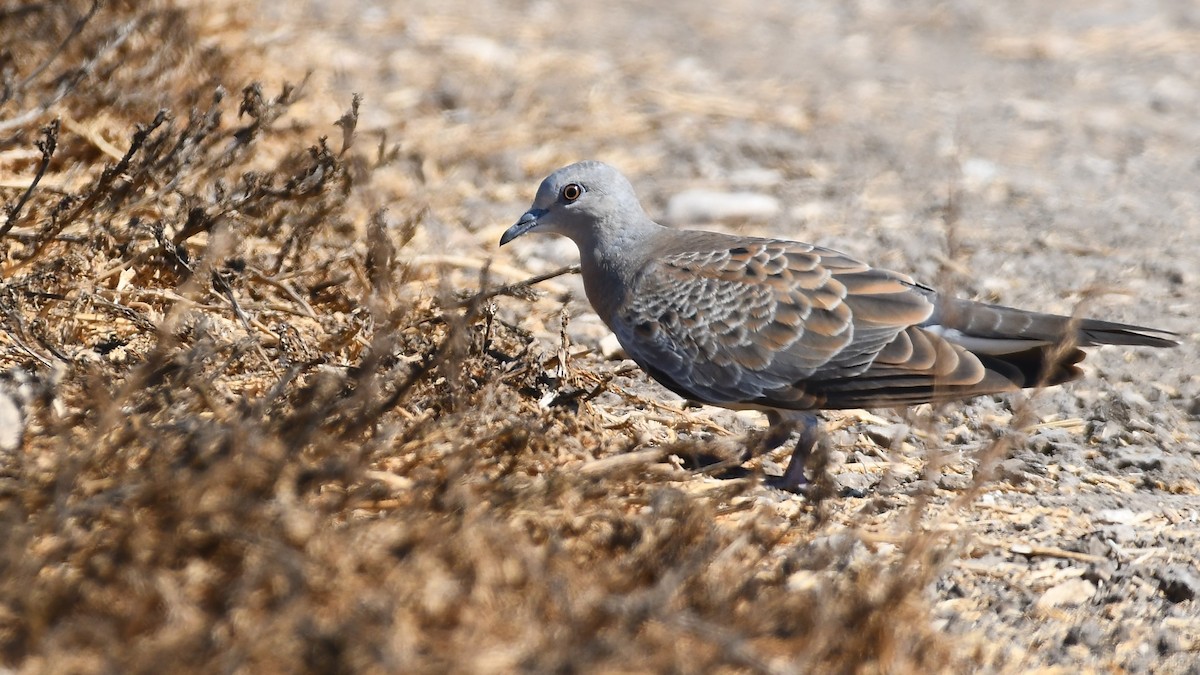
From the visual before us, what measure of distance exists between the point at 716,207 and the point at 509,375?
263cm

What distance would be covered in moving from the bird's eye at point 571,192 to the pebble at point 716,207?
1.71m

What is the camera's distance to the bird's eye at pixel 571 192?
475 centimetres

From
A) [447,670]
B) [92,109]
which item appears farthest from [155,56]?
[447,670]

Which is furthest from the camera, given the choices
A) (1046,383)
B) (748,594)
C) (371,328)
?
(371,328)

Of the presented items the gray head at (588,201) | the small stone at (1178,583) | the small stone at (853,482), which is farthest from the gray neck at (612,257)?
the small stone at (1178,583)

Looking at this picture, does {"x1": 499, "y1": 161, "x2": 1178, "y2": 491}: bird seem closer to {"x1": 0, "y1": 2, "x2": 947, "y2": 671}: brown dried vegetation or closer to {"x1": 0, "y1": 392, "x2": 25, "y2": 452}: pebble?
{"x1": 0, "y1": 2, "x2": 947, "y2": 671}: brown dried vegetation

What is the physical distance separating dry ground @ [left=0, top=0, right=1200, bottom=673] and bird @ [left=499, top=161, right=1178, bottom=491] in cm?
23

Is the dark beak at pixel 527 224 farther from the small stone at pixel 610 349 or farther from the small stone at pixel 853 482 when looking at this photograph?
the small stone at pixel 853 482

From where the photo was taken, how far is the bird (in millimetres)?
4078

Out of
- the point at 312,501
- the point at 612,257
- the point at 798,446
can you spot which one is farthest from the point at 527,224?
the point at 312,501

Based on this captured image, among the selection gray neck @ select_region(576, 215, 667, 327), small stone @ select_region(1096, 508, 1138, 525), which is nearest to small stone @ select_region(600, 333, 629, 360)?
gray neck @ select_region(576, 215, 667, 327)

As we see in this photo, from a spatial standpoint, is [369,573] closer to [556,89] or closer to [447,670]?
[447,670]

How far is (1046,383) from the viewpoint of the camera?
390 centimetres

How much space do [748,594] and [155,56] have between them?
13.6ft
